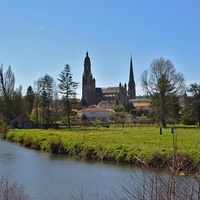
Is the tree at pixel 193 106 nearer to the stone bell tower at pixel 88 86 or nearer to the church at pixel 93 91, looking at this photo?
the church at pixel 93 91

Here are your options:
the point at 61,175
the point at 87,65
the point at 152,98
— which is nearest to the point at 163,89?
the point at 152,98

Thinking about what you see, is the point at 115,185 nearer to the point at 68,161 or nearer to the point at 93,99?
the point at 68,161

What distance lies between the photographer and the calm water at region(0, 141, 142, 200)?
17.3 meters

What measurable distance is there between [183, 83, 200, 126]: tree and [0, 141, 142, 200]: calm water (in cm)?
4154

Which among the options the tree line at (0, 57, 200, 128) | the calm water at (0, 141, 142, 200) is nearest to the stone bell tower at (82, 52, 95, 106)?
the tree line at (0, 57, 200, 128)

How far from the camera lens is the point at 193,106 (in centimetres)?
6662

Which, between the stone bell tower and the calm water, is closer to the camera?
the calm water

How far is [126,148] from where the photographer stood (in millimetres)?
27297

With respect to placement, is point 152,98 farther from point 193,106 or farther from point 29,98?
point 29,98

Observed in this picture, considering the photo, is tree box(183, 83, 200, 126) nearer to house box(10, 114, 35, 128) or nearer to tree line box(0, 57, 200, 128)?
tree line box(0, 57, 200, 128)

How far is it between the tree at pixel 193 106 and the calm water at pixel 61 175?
41535mm

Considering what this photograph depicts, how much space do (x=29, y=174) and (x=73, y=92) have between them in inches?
1786

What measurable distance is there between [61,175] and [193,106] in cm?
4871

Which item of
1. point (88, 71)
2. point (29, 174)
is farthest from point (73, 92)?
point (88, 71)
